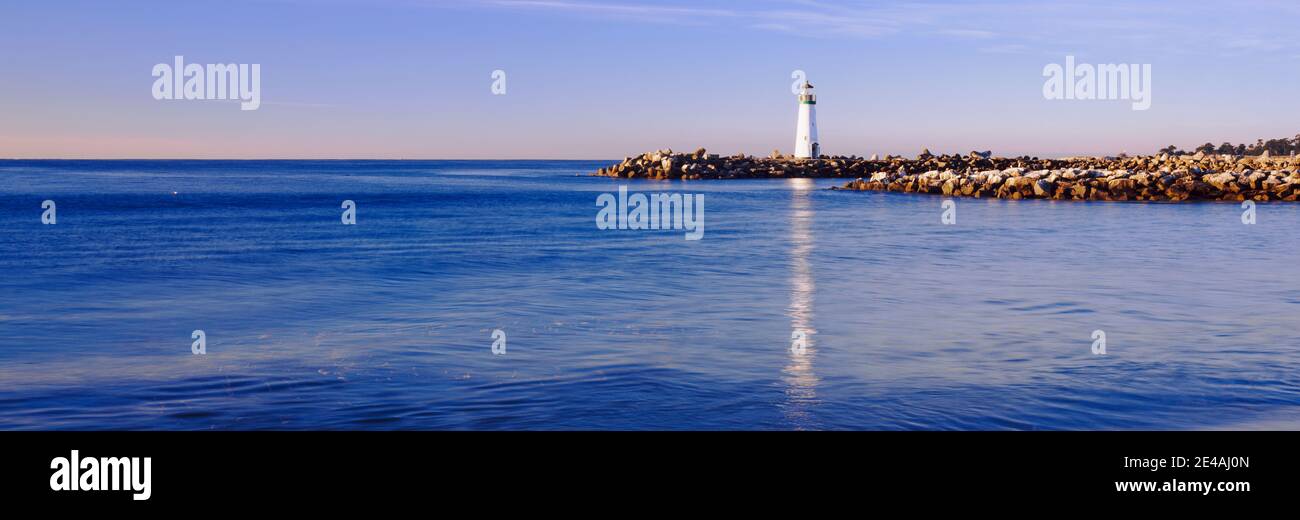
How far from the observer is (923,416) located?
7.05 metres

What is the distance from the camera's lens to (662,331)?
35.6 ft

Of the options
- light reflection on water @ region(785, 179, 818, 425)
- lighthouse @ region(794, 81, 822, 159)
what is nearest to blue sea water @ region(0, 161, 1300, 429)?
light reflection on water @ region(785, 179, 818, 425)

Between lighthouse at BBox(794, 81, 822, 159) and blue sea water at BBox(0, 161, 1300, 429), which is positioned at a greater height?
lighthouse at BBox(794, 81, 822, 159)

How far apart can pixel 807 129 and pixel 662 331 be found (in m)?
72.7

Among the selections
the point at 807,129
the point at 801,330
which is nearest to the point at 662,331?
the point at 801,330

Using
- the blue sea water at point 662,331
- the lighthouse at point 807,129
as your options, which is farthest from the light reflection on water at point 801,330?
the lighthouse at point 807,129

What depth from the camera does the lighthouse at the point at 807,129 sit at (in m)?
80.6

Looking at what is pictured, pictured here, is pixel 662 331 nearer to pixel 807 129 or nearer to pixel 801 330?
pixel 801 330

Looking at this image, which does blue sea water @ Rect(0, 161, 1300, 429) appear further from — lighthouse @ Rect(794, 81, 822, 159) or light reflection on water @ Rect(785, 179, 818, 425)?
lighthouse @ Rect(794, 81, 822, 159)

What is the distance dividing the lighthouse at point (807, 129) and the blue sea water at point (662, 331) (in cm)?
5632

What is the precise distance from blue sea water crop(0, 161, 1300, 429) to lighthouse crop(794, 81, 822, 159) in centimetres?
5632

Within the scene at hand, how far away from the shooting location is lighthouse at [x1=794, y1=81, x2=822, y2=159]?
80.6 metres
